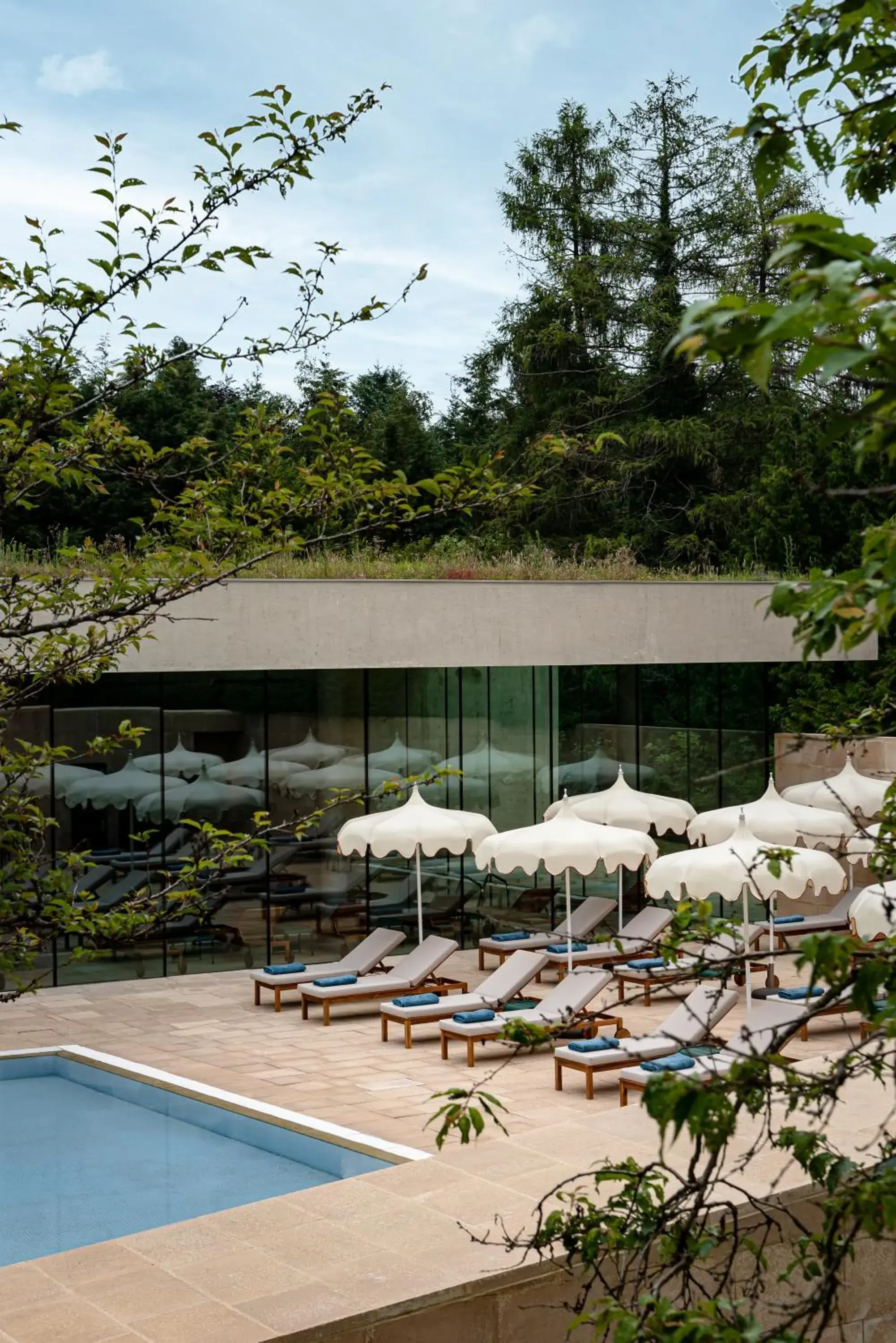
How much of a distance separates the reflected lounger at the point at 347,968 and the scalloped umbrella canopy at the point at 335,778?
2.06m

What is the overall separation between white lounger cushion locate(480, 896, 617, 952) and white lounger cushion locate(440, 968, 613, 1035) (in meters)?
3.15

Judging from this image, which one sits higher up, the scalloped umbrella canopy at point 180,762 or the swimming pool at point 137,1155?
the scalloped umbrella canopy at point 180,762

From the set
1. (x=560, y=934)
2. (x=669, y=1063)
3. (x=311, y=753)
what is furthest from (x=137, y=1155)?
(x=311, y=753)

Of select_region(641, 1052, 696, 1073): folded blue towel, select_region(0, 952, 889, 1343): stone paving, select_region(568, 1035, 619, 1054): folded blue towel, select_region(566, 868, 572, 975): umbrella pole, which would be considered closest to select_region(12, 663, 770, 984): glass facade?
select_region(566, 868, 572, 975): umbrella pole

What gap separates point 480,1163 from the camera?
25.0ft

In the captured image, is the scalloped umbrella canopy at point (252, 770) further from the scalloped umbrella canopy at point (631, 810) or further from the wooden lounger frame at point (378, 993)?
the scalloped umbrella canopy at point (631, 810)

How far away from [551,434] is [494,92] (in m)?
43.1

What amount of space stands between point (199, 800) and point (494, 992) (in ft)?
15.7

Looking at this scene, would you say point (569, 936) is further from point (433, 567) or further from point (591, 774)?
point (433, 567)

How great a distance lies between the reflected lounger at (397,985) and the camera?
14867 mm

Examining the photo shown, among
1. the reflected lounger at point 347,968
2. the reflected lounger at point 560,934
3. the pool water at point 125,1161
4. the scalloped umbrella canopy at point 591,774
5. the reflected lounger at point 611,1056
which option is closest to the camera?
the pool water at point 125,1161

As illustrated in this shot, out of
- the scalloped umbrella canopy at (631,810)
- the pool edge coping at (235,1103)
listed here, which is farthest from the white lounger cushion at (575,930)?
the pool edge coping at (235,1103)

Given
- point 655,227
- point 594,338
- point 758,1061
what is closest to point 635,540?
point 594,338

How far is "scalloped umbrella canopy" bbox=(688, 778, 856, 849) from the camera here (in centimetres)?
1480
